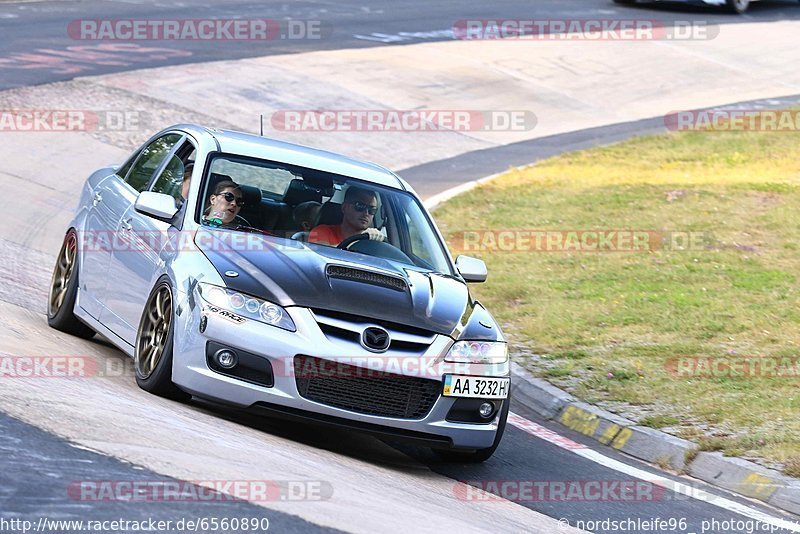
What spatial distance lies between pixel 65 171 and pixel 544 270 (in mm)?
6059

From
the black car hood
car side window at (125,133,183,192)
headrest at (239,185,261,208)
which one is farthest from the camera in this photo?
car side window at (125,133,183,192)

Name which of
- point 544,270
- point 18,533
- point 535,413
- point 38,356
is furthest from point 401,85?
point 18,533

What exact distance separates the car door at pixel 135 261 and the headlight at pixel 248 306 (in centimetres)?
73

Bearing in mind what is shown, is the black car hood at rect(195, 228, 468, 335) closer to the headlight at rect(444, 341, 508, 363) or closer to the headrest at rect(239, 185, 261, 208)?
the headlight at rect(444, 341, 508, 363)

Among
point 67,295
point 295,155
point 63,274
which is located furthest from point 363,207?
point 63,274

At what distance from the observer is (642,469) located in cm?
850

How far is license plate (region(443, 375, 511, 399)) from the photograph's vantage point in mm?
7383

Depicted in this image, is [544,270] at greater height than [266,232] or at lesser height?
lesser

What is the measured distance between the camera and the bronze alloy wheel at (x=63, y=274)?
9.42 m

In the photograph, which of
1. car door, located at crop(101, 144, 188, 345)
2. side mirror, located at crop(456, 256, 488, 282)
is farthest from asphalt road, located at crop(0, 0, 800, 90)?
side mirror, located at crop(456, 256, 488, 282)

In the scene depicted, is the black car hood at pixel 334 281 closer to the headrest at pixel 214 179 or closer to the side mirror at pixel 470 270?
the side mirror at pixel 470 270

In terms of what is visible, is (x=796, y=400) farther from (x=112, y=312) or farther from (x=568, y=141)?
(x=568, y=141)

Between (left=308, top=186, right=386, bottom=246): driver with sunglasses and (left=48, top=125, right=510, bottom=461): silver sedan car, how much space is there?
14mm

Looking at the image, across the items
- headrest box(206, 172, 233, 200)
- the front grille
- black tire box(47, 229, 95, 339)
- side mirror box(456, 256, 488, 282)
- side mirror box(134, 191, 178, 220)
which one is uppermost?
headrest box(206, 172, 233, 200)
